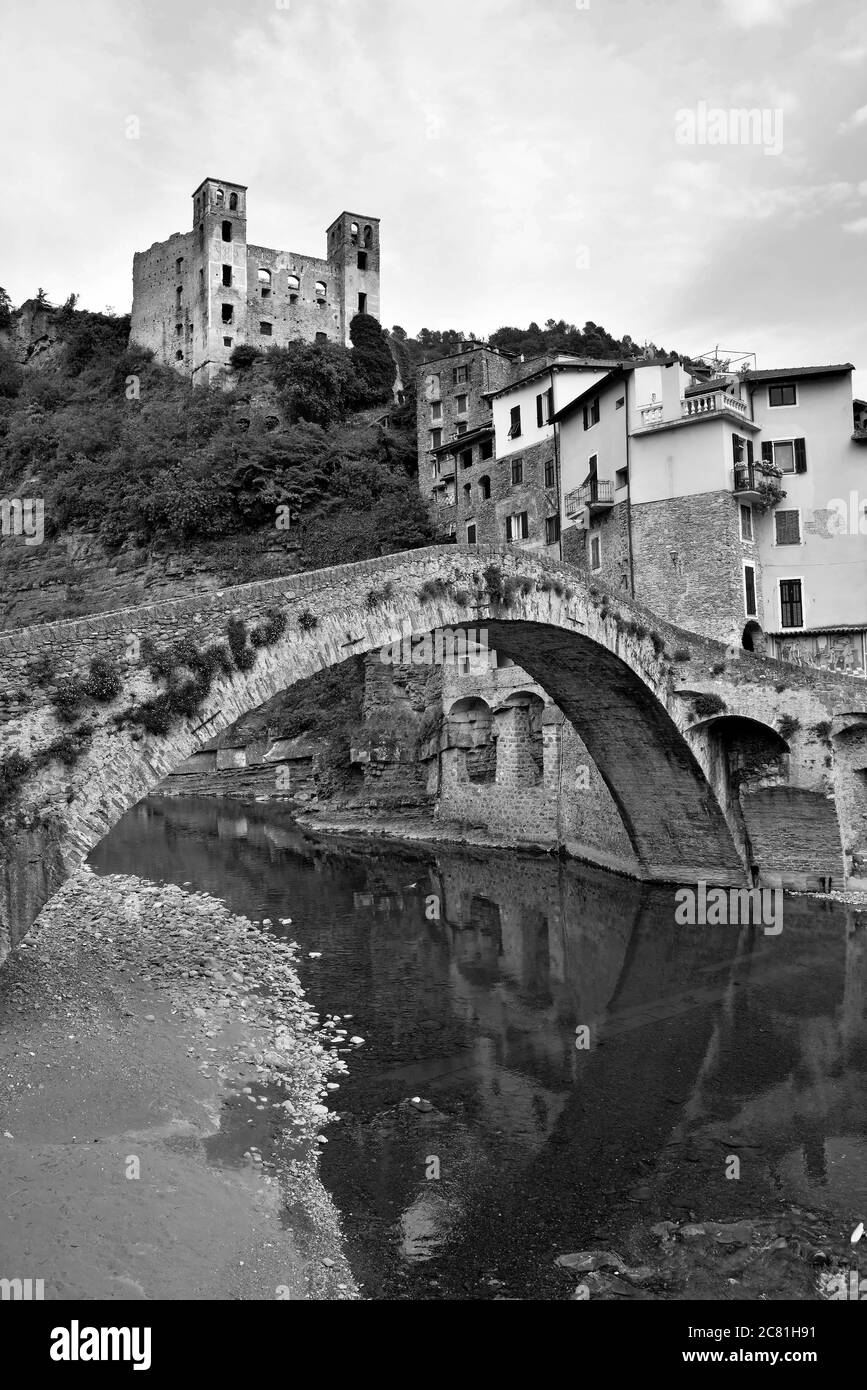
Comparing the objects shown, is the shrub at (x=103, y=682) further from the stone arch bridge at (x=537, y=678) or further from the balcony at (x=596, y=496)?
the balcony at (x=596, y=496)

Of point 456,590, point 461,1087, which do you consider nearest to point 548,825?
point 456,590

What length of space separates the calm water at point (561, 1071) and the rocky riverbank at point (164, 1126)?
21.4 inches

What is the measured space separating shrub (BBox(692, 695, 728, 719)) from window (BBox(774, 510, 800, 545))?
9456 millimetres

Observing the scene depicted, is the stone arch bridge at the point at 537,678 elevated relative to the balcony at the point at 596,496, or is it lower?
lower

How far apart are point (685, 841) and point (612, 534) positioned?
1178 centimetres

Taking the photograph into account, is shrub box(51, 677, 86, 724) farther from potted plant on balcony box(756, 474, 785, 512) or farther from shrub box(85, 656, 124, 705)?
potted plant on balcony box(756, 474, 785, 512)

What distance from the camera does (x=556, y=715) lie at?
26.3 meters

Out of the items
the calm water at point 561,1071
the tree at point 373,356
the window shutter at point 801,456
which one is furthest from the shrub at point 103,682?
the tree at point 373,356

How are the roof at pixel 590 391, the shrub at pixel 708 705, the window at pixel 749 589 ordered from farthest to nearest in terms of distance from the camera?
1. the roof at pixel 590 391
2. the window at pixel 749 589
3. the shrub at pixel 708 705

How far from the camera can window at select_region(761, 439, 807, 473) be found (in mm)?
26719

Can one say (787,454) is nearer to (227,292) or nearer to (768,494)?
(768,494)

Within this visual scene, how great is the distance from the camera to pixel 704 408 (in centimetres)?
2623

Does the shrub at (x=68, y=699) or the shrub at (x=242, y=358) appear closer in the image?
the shrub at (x=68, y=699)

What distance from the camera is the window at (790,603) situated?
26.9 meters
